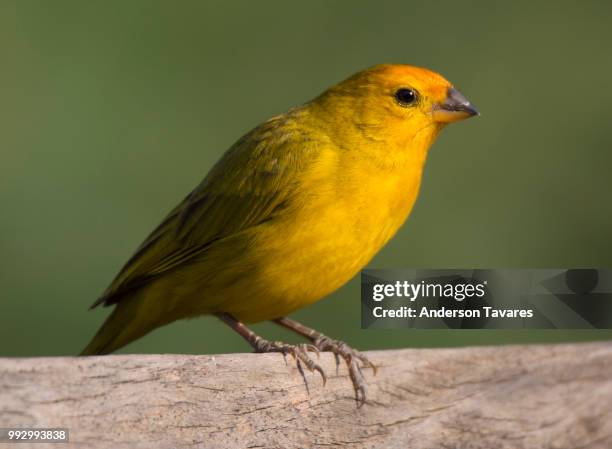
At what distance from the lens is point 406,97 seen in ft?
14.6

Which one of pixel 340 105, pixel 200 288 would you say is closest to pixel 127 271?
pixel 200 288

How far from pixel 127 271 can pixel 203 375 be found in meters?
1.49

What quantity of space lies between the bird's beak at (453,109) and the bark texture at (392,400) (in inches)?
55.0

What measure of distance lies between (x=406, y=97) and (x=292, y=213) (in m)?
0.75

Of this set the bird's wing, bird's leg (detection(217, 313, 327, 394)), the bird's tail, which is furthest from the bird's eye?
the bird's tail

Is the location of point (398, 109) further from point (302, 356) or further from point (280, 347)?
point (302, 356)

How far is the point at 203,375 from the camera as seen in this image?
303cm

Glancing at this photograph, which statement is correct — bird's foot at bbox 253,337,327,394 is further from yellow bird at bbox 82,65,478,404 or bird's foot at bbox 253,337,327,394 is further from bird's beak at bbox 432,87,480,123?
bird's beak at bbox 432,87,480,123

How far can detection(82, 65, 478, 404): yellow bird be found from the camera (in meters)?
4.04

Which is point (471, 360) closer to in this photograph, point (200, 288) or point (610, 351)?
point (610, 351)

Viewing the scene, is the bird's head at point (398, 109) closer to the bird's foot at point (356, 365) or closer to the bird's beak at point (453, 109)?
the bird's beak at point (453, 109)

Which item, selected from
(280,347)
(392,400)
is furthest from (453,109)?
(392,400)

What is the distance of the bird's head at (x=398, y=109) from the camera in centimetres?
437

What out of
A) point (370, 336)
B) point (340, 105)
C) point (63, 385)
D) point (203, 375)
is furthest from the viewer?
point (370, 336)
